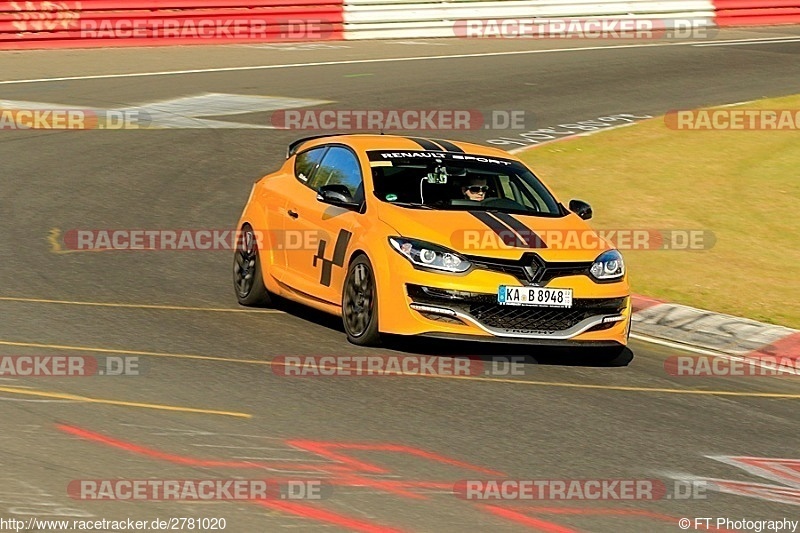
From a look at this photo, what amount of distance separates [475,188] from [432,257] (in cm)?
141

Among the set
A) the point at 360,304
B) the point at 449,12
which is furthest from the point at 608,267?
the point at 449,12

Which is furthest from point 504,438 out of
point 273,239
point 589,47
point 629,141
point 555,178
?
point 589,47

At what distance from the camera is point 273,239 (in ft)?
43.2

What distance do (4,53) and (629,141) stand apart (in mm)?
12320

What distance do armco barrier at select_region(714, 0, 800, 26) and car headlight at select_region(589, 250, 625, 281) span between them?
25.4m

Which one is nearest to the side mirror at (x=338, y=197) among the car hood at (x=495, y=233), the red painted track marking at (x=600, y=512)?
the car hood at (x=495, y=233)

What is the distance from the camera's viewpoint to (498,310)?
1131cm

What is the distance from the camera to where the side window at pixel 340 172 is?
12469 mm

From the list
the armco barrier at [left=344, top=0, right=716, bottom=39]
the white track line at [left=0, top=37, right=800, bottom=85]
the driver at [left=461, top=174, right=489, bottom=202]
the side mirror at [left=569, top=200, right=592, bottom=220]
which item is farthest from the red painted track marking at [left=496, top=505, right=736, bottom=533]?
the armco barrier at [left=344, top=0, right=716, bottom=39]

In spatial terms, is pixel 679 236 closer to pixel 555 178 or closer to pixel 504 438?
pixel 555 178

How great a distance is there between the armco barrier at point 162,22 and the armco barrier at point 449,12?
57cm

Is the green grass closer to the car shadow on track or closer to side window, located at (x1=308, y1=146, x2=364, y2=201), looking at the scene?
the car shadow on track

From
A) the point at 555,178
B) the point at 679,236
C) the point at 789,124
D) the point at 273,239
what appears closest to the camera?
the point at 273,239

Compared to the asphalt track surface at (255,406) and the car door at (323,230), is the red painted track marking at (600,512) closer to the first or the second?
the asphalt track surface at (255,406)
